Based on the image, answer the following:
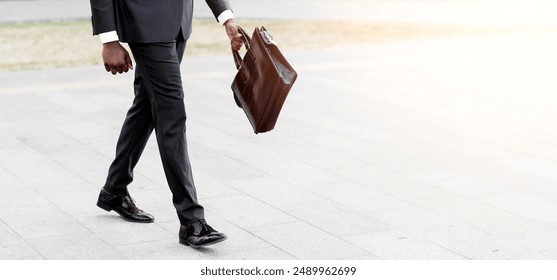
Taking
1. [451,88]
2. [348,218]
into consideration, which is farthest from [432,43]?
[348,218]

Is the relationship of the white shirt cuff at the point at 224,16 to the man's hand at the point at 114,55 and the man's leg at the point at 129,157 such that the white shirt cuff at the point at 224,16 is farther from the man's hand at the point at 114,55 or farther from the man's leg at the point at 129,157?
the man's hand at the point at 114,55

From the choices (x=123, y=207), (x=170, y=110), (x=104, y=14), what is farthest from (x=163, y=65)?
(x=123, y=207)

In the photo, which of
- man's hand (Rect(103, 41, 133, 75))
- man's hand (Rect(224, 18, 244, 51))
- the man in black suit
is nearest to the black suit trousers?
the man in black suit

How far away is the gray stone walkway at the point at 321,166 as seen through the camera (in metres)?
5.28

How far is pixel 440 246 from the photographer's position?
5211mm

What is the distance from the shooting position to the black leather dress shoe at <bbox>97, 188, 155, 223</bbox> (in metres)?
5.58

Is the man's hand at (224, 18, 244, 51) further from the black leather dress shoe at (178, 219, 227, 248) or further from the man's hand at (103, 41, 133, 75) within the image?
the black leather dress shoe at (178, 219, 227, 248)

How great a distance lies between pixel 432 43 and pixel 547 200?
23.3 ft

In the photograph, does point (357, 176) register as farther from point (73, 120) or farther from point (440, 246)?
point (73, 120)

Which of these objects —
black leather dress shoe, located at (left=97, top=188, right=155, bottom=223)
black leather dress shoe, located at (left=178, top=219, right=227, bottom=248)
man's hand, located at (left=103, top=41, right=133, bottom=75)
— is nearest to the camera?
man's hand, located at (left=103, top=41, right=133, bottom=75)

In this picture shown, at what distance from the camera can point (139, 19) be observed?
4.92 meters

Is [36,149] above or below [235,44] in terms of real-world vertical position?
below

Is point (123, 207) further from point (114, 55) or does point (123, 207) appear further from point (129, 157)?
point (114, 55)

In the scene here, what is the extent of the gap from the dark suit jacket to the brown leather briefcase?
38 cm
